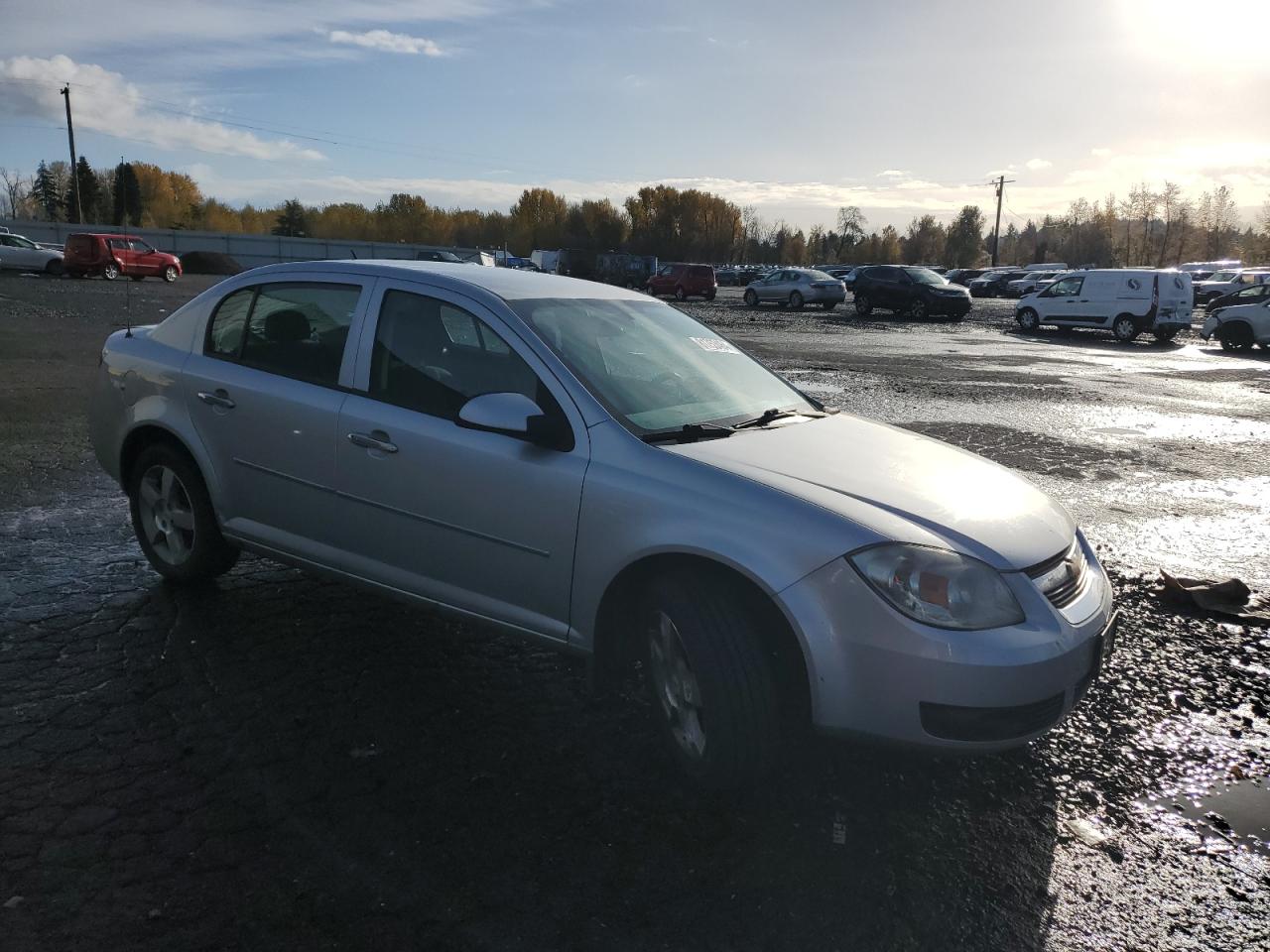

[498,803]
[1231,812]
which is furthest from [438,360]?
[1231,812]

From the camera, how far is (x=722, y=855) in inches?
111

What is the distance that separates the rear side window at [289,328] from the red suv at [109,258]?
36940mm

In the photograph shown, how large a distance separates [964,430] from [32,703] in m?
9.02

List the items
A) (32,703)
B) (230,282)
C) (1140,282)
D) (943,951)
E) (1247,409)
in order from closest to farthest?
(943,951) < (32,703) < (230,282) < (1247,409) < (1140,282)

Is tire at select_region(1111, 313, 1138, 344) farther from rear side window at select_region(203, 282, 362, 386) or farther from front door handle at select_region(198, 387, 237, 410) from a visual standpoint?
front door handle at select_region(198, 387, 237, 410)

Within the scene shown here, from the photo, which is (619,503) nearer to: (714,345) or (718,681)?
(718,681)

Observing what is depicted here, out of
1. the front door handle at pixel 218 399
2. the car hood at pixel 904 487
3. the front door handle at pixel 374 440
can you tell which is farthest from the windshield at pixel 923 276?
the front door handle at pixel 374 440

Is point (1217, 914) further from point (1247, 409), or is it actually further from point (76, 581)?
point (1247, 409)

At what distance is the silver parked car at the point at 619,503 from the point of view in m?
2.86

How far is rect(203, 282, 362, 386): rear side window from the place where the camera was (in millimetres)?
4125

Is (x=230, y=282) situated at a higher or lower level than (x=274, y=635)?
higher

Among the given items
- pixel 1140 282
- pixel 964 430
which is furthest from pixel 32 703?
pixel 1140 282

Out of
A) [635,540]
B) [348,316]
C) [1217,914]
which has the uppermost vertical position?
[348,316]

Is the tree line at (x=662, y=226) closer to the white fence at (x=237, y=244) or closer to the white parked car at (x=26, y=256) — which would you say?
the white fence at (x=237, y=244)
